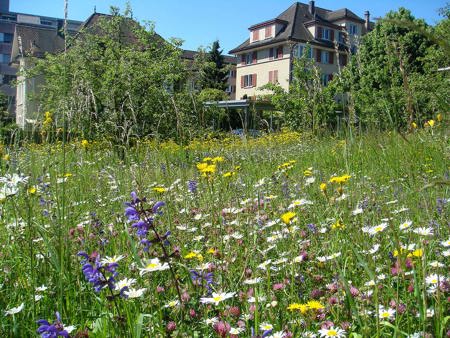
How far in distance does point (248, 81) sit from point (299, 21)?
27.7ft

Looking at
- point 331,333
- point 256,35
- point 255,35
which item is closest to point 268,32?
point 256,35

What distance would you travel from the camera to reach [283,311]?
1.73 meters

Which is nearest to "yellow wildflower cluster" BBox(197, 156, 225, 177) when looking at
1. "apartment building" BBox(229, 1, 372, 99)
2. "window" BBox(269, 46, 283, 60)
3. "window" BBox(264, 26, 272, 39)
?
"apartment building" BBox(229, 1, 372, 99)

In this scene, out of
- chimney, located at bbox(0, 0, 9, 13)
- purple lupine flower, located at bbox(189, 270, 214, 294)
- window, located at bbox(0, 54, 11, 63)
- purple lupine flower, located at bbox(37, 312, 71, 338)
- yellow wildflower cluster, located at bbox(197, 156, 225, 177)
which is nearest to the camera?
purple lupine flower, located at bbox(37, 312, 71, 338)

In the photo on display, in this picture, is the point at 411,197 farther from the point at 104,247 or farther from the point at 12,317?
the point at 12,317

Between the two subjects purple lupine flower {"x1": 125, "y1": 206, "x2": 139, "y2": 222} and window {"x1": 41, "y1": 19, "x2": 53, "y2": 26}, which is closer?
purple lupine flower {"x1": 125, "y1": 206, "x2": 139, "y2": 222}

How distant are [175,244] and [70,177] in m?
2.14

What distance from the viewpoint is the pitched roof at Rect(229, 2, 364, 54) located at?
169ft

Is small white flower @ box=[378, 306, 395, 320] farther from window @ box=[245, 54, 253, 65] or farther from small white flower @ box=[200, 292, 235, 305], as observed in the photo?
window @ box=[245, 54, 253, 65]

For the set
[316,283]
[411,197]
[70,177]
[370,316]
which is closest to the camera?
[370,316]

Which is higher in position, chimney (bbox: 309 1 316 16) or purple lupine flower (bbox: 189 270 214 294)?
chimney (bbox: 309 1 316 16)

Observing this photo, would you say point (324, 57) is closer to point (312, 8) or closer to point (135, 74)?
point (312, 8)

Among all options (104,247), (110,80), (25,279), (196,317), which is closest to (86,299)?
(25,279)

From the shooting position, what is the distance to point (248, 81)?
180 ft
